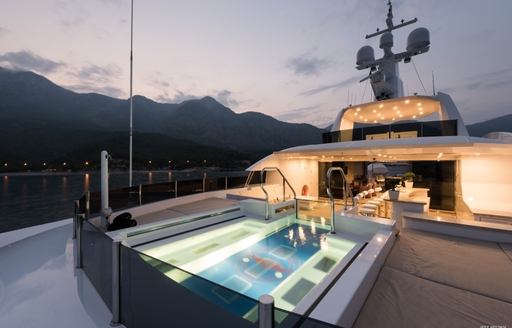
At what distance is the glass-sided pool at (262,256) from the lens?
3.60m

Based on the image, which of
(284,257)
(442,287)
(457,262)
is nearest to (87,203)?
(284,257)

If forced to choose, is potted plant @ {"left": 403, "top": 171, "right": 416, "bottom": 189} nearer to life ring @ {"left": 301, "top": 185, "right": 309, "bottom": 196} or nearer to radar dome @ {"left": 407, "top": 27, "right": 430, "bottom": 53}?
life ring @ {"left": 301, "top": 185, "right": 309, "bottom": 196}

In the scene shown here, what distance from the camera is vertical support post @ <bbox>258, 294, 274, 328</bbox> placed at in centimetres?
109

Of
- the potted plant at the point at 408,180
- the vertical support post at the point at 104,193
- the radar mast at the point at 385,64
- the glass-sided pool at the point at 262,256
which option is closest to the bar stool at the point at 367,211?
the glass-sided pool at the point at 262,256

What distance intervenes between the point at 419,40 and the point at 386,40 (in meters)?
1.87

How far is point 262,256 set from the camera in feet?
15.0

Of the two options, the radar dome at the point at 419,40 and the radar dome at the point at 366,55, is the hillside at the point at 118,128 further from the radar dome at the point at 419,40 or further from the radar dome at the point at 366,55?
the radar dome at the point at 419,40

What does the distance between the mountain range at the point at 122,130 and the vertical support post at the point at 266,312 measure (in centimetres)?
6881

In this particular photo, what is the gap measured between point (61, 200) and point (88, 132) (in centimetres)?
7680

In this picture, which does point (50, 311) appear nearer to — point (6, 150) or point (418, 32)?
point (418, 32)

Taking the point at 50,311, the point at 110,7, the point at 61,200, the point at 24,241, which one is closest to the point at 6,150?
the point at 61,200

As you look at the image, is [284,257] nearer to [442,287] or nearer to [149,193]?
[442,287]

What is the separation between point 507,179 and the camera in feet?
22.5

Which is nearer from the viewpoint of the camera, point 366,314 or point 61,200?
point 366,314
